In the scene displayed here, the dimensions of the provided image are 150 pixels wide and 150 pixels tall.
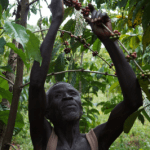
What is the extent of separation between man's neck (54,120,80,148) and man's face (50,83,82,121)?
3.0 inches

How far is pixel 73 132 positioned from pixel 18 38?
3.04 feet

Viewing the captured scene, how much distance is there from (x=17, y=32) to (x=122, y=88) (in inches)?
31.7

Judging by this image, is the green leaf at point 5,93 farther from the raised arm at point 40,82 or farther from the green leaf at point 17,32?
the green leaf at point 17,32

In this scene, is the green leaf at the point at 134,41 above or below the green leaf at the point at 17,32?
above

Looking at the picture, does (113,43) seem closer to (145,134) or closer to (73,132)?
(73,132)

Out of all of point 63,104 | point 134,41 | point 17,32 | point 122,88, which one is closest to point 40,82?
point 63,104

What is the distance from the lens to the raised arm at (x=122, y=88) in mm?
1352

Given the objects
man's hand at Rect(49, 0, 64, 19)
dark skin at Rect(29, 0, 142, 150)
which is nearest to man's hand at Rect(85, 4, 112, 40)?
dark skin at Rect(29, 0, 142, 150)

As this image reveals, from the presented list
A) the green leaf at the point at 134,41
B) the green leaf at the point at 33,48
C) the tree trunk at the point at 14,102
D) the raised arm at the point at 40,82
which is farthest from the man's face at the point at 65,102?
the green leaf at the point at 134,41

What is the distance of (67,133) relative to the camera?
60.0 inches

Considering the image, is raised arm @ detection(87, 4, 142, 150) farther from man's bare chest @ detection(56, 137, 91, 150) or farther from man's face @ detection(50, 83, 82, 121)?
man's face @ detection(50, 83, 82, 121)

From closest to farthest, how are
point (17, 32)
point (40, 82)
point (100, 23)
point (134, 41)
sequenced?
point (17, 32) → point (40, 82) → point (100, 23) → point (134, 41)

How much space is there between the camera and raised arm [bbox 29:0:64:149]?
1297 millimetres

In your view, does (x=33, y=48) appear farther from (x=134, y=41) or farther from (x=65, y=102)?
(x=134, y=41)
